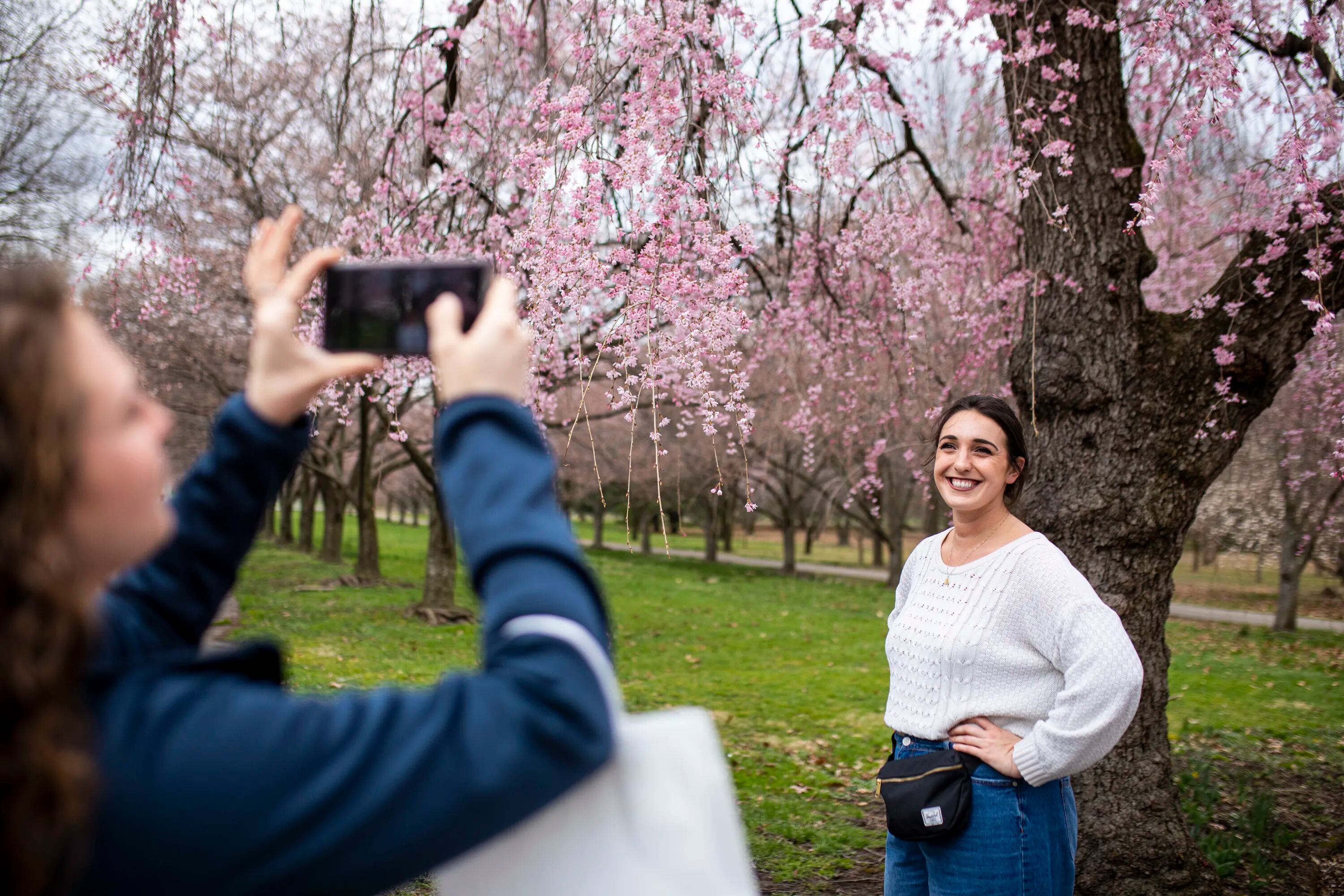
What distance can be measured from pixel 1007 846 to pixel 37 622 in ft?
7.38

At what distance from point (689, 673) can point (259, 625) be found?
5062 mm

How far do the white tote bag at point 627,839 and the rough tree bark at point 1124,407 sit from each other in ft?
11.4

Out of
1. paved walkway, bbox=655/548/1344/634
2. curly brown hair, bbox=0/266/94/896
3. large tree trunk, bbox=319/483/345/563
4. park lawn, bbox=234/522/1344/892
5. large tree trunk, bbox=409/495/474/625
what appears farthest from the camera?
large tree trunk, bbox=319/483/345/563

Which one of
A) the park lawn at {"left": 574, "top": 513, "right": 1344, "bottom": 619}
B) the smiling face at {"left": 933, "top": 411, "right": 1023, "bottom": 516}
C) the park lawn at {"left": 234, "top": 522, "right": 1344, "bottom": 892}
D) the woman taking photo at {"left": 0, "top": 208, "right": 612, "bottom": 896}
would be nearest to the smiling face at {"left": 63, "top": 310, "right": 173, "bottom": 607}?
the woman taking photo at {"left": 0, "top": 208, "right": 612, "bottom": 896}

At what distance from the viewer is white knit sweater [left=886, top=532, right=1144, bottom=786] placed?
2.33 metres

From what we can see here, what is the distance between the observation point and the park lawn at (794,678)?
5617 millimetres

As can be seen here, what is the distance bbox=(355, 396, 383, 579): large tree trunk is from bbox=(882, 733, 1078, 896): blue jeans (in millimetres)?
10646

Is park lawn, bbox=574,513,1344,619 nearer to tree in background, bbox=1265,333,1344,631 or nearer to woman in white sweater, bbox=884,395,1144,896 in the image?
woman in white sweater, bbox=884,395,1144,896

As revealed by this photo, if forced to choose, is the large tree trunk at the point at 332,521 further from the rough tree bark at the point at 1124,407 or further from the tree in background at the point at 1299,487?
the rough tree bark at the point at 1124,407

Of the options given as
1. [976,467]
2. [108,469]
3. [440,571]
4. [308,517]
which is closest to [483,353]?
[108,469]

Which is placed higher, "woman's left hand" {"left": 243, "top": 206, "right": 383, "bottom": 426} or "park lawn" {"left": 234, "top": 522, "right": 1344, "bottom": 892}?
"woman's left hand" {"left": 243, "top": 206, "right": 383, "bottom": 426}

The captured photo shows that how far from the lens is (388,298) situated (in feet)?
3.79

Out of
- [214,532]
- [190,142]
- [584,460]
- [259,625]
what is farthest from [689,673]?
[584,460]

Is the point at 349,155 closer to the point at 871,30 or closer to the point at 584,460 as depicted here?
the point at 871,30
